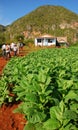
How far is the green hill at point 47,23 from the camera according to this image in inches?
6452

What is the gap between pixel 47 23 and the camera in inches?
6678

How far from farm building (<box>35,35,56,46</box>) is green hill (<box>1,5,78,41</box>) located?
73722 millimetres

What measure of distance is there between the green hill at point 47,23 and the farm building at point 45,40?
73722 millimetres

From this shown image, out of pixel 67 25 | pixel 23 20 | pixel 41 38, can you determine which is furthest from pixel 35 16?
pixel 41 38

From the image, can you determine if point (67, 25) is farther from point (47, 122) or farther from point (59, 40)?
point (47, 122)

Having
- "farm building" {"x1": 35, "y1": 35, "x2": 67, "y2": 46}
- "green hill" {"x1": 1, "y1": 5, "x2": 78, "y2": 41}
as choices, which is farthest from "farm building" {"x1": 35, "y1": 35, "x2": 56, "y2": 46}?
"green hill" {"x1": 1, "y1": 5, "x2": 78, "y2": 41}

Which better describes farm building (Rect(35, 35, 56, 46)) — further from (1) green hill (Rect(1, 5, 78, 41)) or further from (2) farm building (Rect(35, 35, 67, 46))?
(1) green hill (Rect(1, 5, 78, 41))

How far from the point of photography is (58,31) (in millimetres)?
167375

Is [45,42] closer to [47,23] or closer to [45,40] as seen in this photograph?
[45,40]

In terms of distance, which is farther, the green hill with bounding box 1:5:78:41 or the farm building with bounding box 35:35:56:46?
the green hill with bounding box 1:5:78:41

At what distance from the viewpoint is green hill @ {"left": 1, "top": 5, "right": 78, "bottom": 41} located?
164 m

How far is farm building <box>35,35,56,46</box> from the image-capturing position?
265 ft

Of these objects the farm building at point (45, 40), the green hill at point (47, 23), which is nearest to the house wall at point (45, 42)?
the farm building at point (45, 40)

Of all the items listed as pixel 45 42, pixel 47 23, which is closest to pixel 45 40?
Result: pixel 45 42
